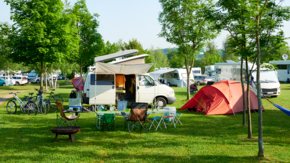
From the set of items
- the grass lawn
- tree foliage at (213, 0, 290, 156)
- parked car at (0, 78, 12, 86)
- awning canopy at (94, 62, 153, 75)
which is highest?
tree foliage at (213, 0, 290, 156)

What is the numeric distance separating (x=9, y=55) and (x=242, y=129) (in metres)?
15.1

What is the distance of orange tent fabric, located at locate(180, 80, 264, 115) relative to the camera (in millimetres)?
10664

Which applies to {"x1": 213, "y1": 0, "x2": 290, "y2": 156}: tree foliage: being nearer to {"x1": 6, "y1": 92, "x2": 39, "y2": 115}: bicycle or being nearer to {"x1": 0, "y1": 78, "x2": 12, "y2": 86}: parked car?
{"x1": 6, "y1": 92, "x2": 39, "y2": 115}: bicycle

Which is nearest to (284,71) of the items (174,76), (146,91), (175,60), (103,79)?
(174,76)


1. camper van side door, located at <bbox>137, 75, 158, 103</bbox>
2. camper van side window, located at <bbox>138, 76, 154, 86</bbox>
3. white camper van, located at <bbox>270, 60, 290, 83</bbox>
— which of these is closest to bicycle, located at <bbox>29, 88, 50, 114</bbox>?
camper van side door, located at <bbox>137, 75, 158, 103</bbox>

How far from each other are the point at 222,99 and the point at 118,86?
4686 mm

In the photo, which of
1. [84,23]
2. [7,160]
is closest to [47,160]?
[7,160]

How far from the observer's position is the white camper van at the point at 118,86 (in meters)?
10.6

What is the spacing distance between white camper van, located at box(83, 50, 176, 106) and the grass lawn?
2.31m

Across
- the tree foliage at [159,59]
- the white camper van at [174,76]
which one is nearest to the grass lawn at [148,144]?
the white camper van at [174,76]

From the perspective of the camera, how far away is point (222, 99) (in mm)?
10781

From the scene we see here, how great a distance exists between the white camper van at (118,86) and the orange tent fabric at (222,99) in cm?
168

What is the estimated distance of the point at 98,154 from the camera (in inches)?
217

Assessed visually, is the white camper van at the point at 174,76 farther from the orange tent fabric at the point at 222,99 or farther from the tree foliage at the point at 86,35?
the orange tent fabric at the point at 222,99
